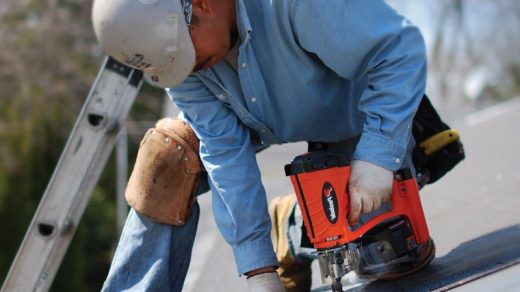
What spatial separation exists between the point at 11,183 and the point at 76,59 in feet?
25.5

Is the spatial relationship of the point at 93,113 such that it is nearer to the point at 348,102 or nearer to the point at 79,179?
A: the point at 79,179

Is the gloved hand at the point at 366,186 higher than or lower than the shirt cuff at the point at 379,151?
lower

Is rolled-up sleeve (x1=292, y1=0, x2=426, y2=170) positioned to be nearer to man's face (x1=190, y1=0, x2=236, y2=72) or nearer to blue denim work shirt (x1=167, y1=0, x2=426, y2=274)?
blue denim work shirt (x1=167, y1=0, x2=426, y2=274)

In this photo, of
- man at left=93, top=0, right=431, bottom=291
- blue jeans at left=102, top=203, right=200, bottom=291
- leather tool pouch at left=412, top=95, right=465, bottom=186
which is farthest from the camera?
leather tool pouch at left=412, top=95, right=465, bottom=186

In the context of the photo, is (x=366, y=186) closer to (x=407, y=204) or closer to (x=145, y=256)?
(x=407, y=204)

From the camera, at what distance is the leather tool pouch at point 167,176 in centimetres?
275

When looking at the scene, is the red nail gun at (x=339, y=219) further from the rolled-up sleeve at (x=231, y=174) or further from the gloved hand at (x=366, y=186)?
the rolled-up sleeve at (x=231, y=174)

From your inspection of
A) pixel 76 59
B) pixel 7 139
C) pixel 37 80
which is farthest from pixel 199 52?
pixel 76 59

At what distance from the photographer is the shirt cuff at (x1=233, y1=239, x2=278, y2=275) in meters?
2.61

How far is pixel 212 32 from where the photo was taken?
7.88ft

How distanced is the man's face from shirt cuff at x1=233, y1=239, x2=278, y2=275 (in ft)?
2.07

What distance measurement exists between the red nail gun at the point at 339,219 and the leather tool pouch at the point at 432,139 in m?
0.34

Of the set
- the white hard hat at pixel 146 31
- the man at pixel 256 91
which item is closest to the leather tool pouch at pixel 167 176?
the man at pixel 256 91

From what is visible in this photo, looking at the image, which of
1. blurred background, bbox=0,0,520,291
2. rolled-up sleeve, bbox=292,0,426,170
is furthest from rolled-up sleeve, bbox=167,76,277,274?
blurred background, bbox=0,0,520,291
